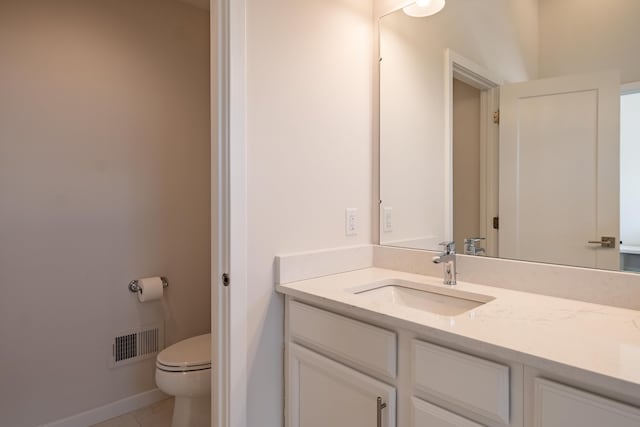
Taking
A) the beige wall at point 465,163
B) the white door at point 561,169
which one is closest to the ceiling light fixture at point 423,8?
the beige wall at point 465,163

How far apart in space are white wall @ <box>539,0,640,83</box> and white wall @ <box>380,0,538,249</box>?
198 mm

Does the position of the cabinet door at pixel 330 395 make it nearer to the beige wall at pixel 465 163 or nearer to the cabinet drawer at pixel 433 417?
the cabinet drawer at pixel 433 417

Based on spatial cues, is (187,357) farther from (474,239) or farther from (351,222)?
(474,239)

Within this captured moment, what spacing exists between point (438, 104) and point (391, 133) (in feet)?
0.78

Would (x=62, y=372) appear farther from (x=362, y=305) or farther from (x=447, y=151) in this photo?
(x=447, y=151)

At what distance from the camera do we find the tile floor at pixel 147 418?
1.96m

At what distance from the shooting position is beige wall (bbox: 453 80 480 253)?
58.3 inches

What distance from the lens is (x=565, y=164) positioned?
1.23 metres

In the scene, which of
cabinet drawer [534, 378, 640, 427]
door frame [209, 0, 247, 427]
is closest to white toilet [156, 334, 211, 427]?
door frame [209, 0, 247, 427]

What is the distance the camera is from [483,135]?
1.48m

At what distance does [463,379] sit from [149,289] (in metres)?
1.77

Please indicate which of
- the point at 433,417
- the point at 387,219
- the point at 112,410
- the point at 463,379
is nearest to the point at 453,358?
the point at 463,379

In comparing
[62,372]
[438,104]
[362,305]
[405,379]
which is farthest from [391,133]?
[62,372]

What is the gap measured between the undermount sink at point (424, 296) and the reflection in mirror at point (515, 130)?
0.75 feet
